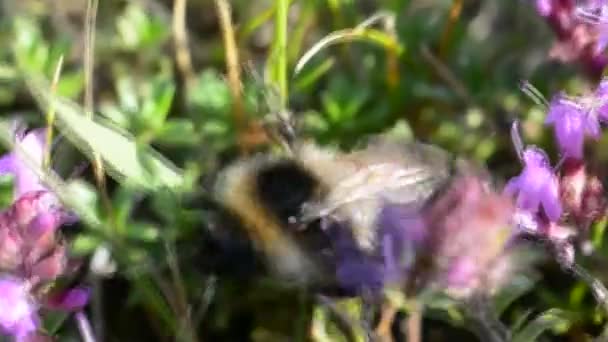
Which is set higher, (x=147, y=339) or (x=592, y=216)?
(x=592, y=216)

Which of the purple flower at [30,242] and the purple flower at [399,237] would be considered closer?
the purple flower at [399,237]

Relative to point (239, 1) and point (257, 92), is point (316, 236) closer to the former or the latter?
point (257, 92)

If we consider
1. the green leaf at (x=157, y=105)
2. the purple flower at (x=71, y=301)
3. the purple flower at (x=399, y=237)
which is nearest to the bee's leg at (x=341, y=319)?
the purple flower at (x=399, y=237)

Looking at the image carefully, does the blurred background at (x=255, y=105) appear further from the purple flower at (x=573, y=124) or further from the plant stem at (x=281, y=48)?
the purple flower at (x=573, y=124)

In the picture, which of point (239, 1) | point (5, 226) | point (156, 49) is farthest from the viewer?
point (239, 1)

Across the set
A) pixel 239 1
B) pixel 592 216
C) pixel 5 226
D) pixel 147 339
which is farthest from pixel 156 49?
pixel 592 216

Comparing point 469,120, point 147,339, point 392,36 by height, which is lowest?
point 147,339

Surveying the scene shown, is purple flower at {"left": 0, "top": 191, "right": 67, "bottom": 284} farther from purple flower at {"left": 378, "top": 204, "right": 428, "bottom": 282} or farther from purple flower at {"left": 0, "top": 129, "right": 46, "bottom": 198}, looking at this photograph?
purple flower at {"left": 378, "top": 204, "right": 428, "bottom": 282}

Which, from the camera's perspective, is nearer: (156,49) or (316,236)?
(316,236)
